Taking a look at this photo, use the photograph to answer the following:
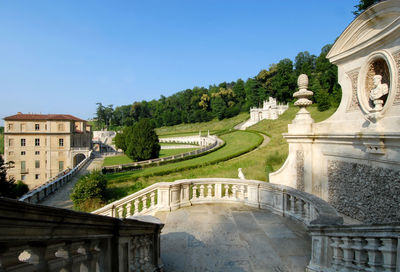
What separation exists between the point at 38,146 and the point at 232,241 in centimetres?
5456

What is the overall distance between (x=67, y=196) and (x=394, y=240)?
2576cm

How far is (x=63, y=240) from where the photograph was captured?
6.28 ft

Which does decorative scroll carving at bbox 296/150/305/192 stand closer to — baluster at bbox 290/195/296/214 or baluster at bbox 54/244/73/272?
baluster at bbox 290/195/296/214

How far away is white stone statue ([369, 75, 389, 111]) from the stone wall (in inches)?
73.3

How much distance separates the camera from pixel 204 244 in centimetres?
530

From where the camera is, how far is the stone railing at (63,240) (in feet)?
4.75

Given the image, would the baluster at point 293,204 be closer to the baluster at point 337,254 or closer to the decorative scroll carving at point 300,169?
the baluster at point 337,254

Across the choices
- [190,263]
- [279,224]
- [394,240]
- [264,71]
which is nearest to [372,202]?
[279,224]

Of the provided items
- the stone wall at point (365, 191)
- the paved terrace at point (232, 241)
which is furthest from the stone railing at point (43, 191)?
the stone wall at point (365, 191)

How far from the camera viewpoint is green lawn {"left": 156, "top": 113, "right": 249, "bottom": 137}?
85000 millimetres

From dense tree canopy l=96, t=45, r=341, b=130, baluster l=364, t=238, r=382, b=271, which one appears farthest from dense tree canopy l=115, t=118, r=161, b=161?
dense tree canopy l=96, t=45, r=341, b=130

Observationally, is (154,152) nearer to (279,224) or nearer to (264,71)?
(279,224)

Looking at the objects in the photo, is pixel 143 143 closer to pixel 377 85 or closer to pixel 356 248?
pixel 377 85

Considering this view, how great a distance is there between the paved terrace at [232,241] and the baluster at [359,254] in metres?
1.36
